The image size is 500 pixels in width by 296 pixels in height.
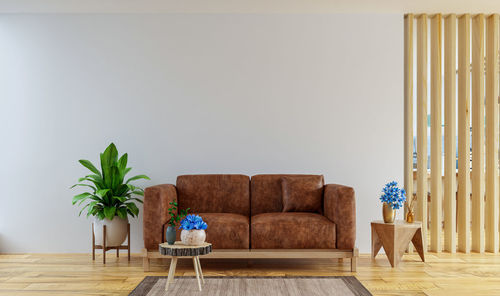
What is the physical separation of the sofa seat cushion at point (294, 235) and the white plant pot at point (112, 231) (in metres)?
1.31

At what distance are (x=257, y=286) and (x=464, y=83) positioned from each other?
121 inches

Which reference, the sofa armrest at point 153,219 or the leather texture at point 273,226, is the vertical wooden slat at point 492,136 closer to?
the leather texture at point 273,226

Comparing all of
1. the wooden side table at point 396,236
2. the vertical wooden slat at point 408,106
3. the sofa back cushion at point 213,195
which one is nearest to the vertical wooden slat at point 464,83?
the vertical wooden slat at point 408,106

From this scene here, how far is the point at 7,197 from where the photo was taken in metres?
4.74

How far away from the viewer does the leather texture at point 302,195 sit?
4.27 metres

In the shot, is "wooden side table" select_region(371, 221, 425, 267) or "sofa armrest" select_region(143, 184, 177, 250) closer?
"sofa armrest" select_region(143, 184, 177, 250)

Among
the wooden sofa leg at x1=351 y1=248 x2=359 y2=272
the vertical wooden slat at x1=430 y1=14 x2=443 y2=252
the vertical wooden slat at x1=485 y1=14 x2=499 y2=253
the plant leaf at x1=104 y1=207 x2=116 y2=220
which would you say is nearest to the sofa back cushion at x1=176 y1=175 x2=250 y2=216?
the plant leaf at x1=104 y1=207 x2=116 y2=220

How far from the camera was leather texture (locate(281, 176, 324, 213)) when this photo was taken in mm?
4273

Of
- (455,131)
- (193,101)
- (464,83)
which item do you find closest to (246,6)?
(193,101)

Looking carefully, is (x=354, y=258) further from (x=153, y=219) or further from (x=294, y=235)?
(x=153, y=219)

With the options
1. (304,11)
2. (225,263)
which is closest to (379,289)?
Result: (225,263)

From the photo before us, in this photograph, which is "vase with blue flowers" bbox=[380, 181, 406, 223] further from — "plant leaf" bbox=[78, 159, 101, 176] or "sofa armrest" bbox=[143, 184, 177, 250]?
"plant leaf" bbox=[78, 159, 101, 176]

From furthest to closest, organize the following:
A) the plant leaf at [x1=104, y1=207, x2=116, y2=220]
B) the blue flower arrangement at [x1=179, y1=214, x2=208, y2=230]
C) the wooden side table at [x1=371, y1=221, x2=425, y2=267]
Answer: the plant leaf at [x1=104, y1=207, x2=116, y2=220] → the wooden side table at [x1=371, y1=221, x2=425, y2=267] → the blue flower arrangement at [x1=179, y1=214, x2=208, y2=230]

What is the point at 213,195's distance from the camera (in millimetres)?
4402
